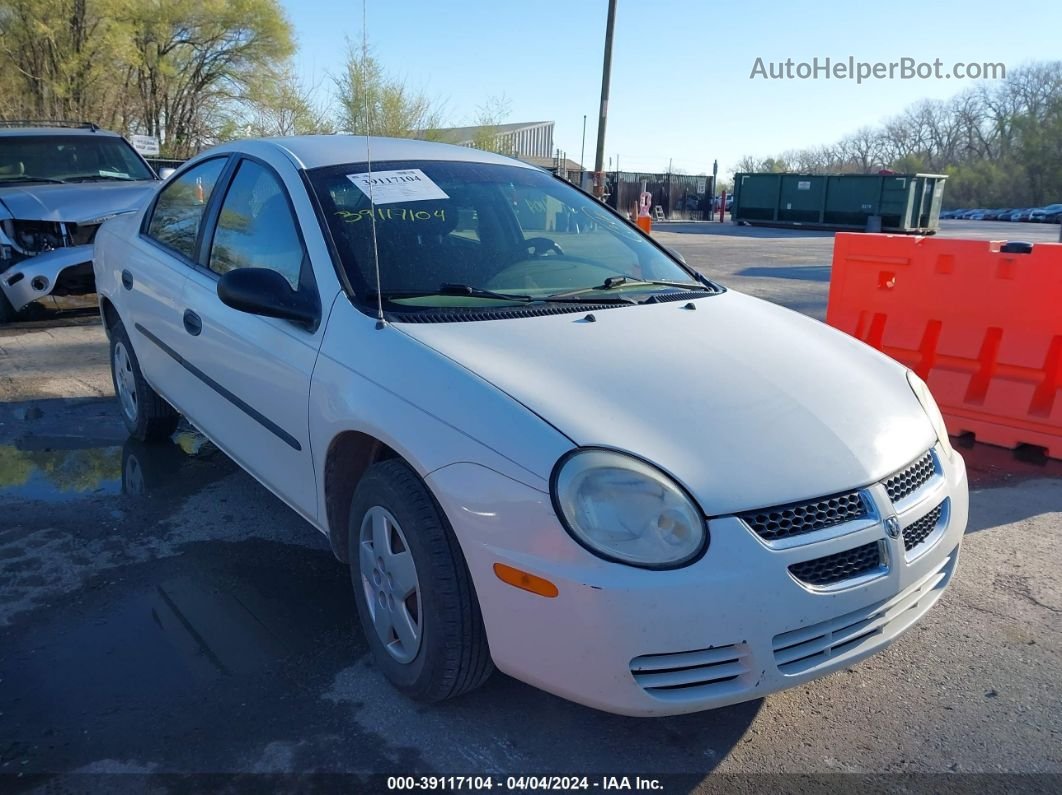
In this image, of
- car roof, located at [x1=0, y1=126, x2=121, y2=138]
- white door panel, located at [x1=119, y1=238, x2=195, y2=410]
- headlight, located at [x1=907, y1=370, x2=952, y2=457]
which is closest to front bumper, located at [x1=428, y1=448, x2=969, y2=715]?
headlight, located at [x1=907, y1=370, x2=952, y2=457]

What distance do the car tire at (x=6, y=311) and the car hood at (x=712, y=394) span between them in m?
7.10

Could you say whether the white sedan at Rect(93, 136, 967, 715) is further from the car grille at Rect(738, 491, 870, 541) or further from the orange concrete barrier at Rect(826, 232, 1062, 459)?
the orange concrete barrier at Rect(826, 232, 1062, 459)

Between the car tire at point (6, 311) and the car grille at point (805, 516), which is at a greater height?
the car grille at point (805, 516)

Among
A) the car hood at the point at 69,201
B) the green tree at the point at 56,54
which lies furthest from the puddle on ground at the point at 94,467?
the green tree at the point at 56,54

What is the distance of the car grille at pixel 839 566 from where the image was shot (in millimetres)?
2098

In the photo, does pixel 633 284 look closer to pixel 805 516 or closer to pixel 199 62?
pixel 805 516

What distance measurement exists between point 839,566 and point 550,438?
0.80m

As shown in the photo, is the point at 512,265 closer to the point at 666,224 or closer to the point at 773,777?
the point at 773,777

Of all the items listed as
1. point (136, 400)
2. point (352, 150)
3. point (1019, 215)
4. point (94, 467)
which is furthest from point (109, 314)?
point (1019, 215)

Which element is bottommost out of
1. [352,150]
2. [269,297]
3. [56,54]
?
[269,297]

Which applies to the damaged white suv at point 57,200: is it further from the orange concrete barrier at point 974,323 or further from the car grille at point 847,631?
the car grille at point 847,631

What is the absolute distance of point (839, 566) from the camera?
2.16m

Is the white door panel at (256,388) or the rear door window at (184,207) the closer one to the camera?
the white door panel at (256,388)

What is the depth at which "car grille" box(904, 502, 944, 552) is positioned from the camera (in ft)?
7.66
